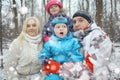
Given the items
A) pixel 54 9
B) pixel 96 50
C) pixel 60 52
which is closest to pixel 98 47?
pixel 96 50

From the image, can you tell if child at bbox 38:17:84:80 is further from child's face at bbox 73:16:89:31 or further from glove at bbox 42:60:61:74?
child's face at bbox 73:16:89:31

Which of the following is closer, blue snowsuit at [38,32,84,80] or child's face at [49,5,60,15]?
blue snowsuit at [38,32,84,80]

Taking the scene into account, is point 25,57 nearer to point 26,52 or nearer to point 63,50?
point 26,52

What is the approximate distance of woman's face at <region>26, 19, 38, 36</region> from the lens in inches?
205

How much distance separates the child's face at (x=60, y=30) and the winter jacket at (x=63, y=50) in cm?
5

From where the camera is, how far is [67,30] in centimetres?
479

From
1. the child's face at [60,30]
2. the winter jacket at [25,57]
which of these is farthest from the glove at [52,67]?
the winter jacket at [25,57]

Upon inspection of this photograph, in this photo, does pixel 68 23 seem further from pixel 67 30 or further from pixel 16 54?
pixel 16 54

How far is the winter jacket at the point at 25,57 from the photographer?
17.3ft

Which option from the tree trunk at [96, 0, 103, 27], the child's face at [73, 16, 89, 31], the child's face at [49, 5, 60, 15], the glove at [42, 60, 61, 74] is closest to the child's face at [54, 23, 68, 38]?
the child's face at [73, 16, 89, 31]

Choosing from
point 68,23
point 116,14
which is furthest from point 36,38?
point 116,14

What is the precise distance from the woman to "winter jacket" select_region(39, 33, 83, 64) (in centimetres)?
50

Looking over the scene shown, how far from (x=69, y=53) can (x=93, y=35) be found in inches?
15.0

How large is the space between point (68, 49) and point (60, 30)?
265mm
